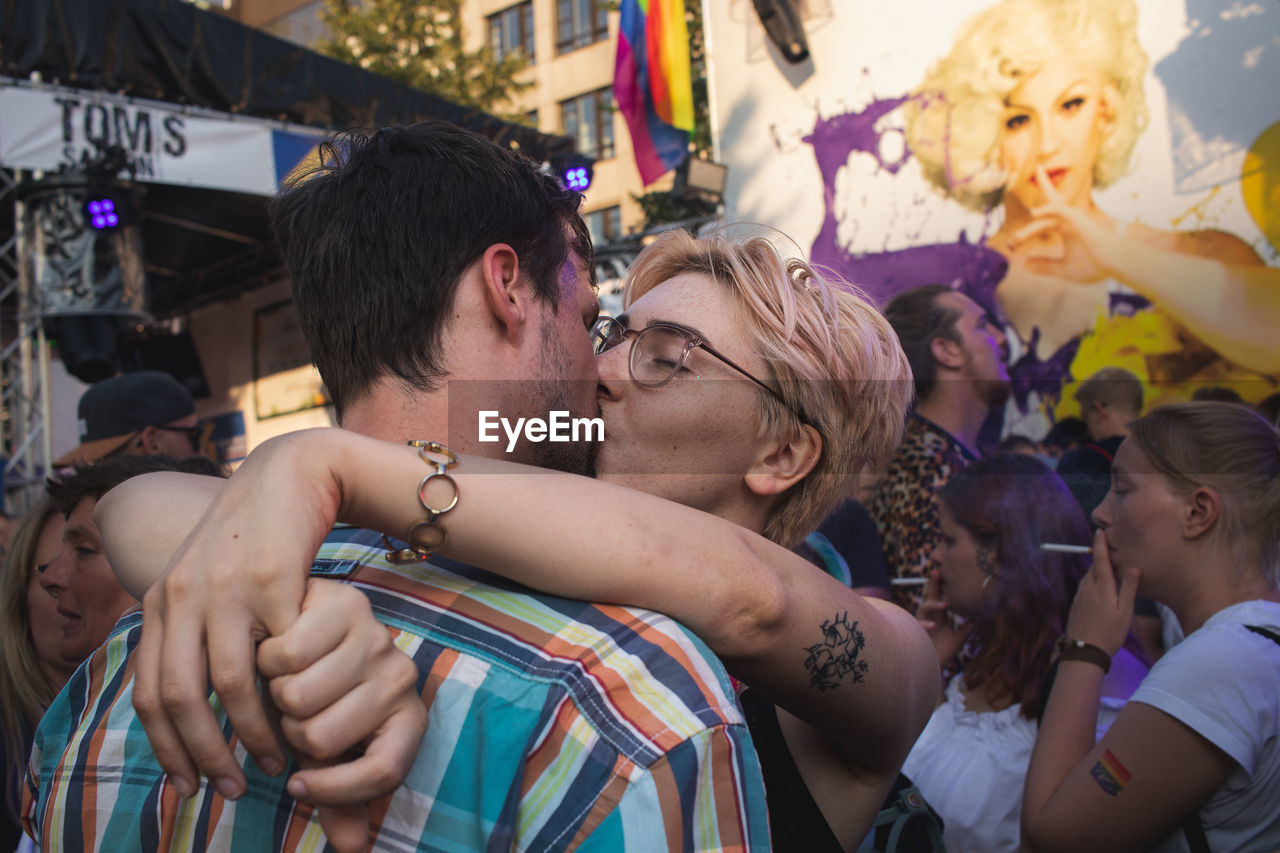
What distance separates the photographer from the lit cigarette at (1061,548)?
2663mm

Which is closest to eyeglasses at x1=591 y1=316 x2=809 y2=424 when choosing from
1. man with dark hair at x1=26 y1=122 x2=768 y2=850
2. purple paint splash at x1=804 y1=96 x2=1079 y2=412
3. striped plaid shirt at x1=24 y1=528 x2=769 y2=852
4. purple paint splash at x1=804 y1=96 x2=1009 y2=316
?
man with dark hair at x1=26 y1=122 x2=768 y2=850

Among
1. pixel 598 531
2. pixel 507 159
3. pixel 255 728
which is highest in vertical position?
pixel 507 159

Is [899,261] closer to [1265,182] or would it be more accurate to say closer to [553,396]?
[1265,182]

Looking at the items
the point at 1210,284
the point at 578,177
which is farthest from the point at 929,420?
the point at 578,177

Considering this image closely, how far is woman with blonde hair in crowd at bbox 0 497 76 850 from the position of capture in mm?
2809

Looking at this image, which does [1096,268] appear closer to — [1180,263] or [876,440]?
[1180,263]

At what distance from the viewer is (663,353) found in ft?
5.63

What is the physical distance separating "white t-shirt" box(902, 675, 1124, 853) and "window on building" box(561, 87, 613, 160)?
843 inches

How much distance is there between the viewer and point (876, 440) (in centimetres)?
183

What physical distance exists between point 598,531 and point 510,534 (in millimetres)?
96

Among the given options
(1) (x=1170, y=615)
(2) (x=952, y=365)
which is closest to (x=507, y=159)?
(2) (x=952, y=365)

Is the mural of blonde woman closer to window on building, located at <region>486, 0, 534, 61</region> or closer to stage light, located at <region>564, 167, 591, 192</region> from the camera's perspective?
stage light, located at <region>564, 167, 591, 192</region>

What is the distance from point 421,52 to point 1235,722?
15.5 m

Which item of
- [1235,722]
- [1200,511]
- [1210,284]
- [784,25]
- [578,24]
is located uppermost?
[578,24]
